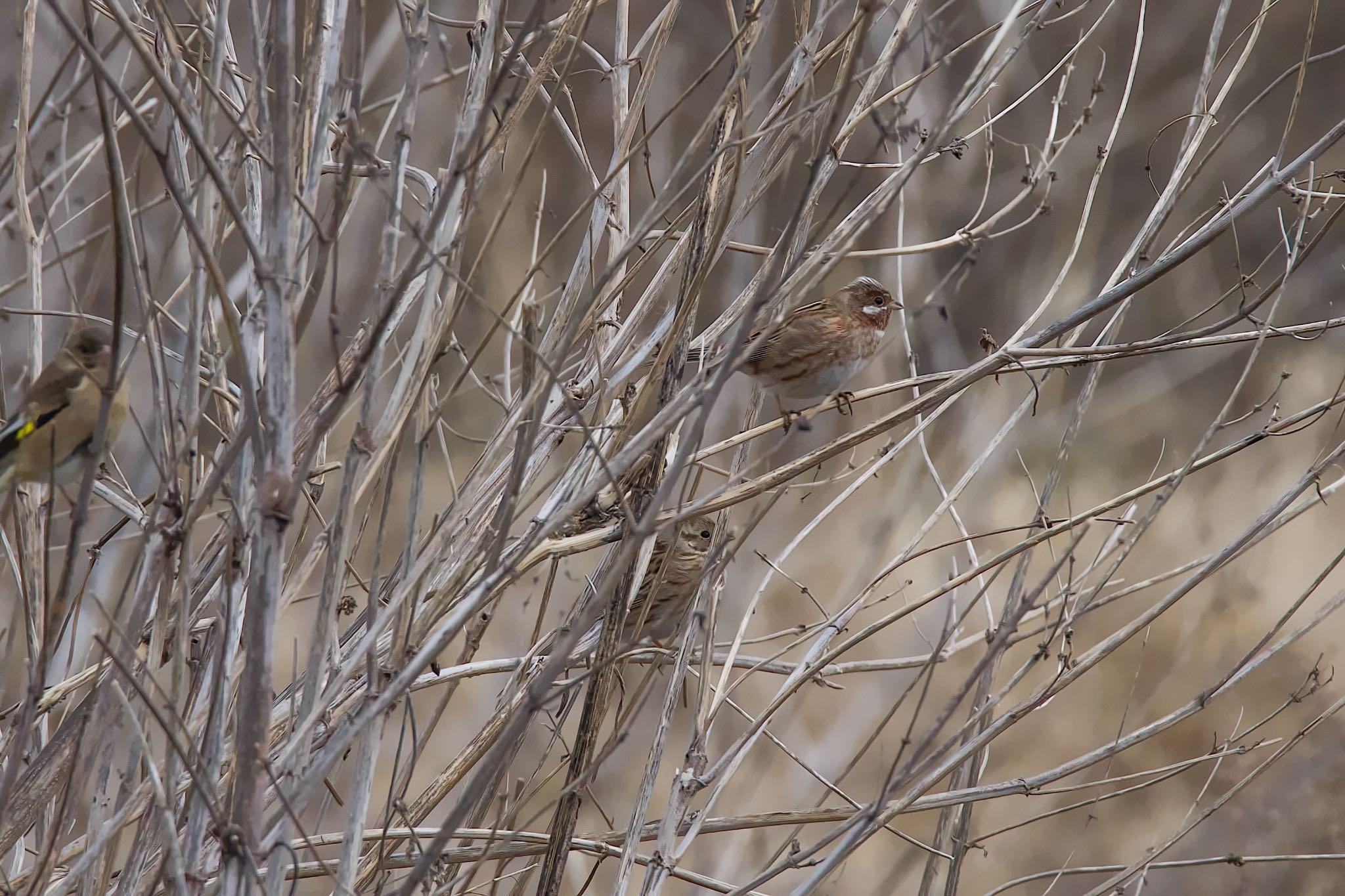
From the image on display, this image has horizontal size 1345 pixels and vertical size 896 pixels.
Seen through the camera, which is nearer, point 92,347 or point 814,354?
point 92,347

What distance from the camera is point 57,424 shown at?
8.06 feet

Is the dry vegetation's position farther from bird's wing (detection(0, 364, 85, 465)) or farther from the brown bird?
the brown bird

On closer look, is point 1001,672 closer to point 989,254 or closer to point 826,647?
point 989,254

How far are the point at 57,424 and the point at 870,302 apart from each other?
133 inches

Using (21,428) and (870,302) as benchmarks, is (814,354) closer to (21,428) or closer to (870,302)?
(870,302)

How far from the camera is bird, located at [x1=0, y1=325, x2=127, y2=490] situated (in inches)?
96.1

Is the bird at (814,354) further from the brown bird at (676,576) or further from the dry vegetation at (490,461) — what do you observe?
the dry vegetation at (490,461)

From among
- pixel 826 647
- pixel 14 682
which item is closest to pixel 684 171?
pixel 826 647

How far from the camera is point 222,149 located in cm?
241

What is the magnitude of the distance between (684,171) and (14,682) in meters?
9.82

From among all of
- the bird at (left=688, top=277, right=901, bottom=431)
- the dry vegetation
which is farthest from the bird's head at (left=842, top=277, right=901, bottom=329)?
the dry vegetation

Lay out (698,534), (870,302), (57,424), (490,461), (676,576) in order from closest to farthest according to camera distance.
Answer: (490,461) < (57,424) < (676,576) < (698,534) < (870,302)

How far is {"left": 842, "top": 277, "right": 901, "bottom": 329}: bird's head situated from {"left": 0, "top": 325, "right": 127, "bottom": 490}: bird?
10.2 ft

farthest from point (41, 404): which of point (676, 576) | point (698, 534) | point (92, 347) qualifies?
point (698, 534)
